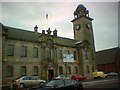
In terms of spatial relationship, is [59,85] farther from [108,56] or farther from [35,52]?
[108,56]

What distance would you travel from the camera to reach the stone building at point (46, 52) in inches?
1283

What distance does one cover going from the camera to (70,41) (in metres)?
47.6

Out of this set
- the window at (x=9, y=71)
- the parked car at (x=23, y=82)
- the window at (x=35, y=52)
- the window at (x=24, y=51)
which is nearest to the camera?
the parked car at (x=23, y=82)

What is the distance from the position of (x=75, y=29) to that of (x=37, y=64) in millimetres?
20564

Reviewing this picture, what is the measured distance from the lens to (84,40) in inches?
1865

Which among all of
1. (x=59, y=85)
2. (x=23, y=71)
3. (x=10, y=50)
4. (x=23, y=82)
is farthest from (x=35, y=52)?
(x=59, y=85)

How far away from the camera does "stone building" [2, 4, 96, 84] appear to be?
32594mm

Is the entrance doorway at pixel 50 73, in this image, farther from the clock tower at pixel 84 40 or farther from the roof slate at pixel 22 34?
the clock tower at pixel 84 40

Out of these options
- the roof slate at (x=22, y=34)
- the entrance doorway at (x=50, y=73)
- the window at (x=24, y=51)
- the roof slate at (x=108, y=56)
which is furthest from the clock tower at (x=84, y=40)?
the roof slate at (x=108, y=56)

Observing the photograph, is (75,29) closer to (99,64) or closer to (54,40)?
Result: (54,40)

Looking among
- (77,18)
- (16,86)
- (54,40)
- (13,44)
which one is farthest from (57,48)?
(16,86)

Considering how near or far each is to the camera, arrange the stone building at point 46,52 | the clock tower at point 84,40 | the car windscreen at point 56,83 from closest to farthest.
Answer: the car windscreen at point 56,83, the stone building at point 46,52, the clock tower at point 84,40

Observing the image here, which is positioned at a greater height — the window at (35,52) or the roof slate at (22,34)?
the roof slate at (22,34)

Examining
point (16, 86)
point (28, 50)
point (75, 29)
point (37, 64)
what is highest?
point (75, 29)
